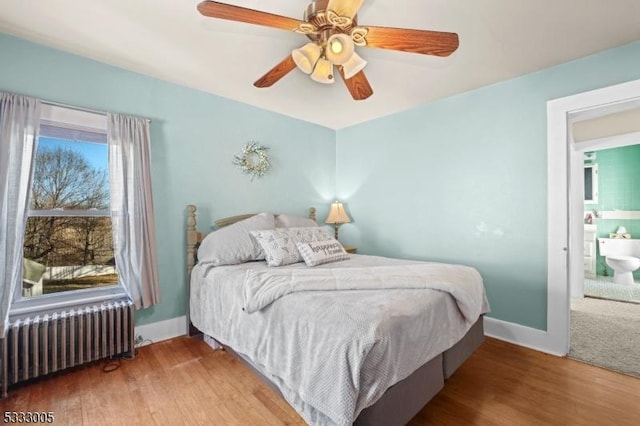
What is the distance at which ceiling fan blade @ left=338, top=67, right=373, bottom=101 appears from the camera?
6.40ft

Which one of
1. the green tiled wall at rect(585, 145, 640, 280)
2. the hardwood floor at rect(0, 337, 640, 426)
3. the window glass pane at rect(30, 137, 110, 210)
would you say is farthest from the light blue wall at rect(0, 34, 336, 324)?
the green tiled wall at rect(585, 145, 640, 280)

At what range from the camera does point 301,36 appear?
204 centimetres

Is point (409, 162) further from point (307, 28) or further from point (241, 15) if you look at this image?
point (241, 15)

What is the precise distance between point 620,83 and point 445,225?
1.74 meters

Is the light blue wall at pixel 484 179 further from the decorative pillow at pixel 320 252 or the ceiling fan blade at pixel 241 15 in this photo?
the ceiling fan blade at pixel 241 15

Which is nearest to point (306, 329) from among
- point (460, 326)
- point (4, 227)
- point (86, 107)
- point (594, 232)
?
point (460, 326)

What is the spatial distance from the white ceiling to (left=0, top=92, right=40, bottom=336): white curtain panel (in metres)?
0.57

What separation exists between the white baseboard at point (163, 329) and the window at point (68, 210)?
0.50m

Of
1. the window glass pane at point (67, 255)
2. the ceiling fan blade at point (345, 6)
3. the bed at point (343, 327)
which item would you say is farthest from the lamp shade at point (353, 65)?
the window glass pane at point (67, 255)

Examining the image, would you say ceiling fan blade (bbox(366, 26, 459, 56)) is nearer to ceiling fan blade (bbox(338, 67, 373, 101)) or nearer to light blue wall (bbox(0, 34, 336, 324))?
ceiling fan blade (bbox(338, 67, 373, 101))

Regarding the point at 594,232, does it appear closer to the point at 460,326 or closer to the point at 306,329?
the point at 460,326

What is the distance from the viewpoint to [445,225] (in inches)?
124

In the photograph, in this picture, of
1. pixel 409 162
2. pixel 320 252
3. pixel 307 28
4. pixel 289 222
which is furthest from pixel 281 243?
pixel 409 162

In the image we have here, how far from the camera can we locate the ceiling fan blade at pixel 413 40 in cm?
146
